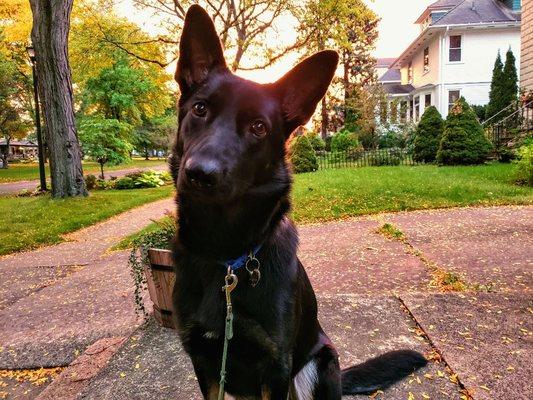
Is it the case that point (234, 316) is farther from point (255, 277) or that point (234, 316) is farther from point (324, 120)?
point (324, 120)

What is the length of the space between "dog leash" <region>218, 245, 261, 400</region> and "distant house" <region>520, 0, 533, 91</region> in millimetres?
17630

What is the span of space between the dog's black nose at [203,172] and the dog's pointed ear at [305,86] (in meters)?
A: 0.69

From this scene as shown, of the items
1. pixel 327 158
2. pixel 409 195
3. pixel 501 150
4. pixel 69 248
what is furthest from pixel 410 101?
pixel 69 248

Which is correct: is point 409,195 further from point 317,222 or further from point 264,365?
point 264,365

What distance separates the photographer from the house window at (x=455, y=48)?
25.0m

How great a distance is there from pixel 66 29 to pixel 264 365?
40.4ft

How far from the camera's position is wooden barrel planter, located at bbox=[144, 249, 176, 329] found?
10.4 ft

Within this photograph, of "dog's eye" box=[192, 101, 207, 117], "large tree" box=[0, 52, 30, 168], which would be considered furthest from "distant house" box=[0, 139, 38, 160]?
"dog's eye" box=[192, 101, 207, 117]

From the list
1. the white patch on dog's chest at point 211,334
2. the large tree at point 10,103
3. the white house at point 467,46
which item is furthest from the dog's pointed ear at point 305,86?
the large tree at point 10,103

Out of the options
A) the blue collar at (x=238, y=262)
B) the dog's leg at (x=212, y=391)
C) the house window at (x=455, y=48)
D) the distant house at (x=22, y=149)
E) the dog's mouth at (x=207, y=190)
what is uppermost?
the house window at (x=455, y=48)

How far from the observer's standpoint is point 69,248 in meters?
7.75

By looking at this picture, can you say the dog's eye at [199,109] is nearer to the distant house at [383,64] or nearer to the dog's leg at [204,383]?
the dog's leg at [204,383]

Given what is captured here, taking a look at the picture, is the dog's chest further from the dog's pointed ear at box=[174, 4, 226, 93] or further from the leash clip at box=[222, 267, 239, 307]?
the dog's pointed ear at box=[174, 4, 226, 93]

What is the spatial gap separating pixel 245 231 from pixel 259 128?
52 centimetres
